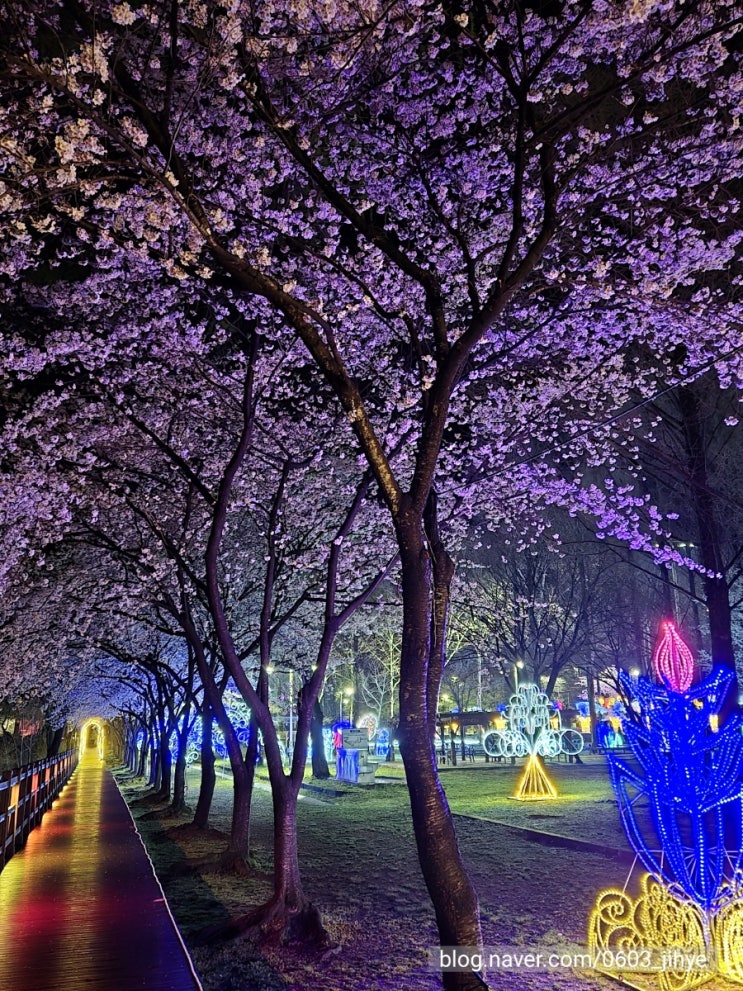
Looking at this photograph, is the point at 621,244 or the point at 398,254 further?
the point at 621,244

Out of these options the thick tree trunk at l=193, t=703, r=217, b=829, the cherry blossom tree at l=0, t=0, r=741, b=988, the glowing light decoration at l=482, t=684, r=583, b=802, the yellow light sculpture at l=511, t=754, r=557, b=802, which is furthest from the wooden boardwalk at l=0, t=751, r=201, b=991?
the glowing light decoration at l=482, t=684, r=583, b=802

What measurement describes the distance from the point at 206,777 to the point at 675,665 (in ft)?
43.1

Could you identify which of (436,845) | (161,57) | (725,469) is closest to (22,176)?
(161,57)

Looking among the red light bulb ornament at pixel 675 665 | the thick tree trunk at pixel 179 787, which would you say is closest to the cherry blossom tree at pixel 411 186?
the red light bulb ornament at pixel 675 665

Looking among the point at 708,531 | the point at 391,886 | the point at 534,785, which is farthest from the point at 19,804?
the point at 708,531

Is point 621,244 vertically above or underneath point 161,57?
underneath

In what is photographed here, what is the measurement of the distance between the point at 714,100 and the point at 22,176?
6.04 metres

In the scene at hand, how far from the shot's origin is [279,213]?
8.30 metres

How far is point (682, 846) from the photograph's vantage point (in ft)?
23.8

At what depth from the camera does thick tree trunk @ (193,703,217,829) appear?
1717 centimetres

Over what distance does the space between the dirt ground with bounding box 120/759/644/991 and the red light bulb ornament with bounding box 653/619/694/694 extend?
2706 millimetres

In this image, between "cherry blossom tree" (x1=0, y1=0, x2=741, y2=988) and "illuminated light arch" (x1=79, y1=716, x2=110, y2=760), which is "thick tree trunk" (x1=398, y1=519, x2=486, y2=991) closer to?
"cherry blossom tree" (x1=0, y1=0, x2=741, y2=988)

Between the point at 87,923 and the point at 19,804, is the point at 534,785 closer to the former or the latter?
the point at 19,804

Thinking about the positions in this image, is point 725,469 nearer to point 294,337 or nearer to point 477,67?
point 294,337
